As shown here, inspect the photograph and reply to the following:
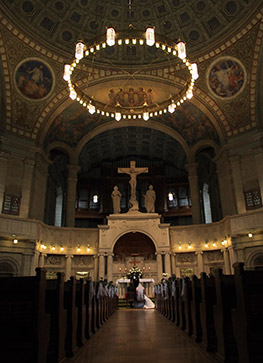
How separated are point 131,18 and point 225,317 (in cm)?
2066

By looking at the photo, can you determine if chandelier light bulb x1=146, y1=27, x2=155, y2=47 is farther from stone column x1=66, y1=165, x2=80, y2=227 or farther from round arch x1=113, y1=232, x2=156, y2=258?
round arch x1=113, y1=232, x2=156, y2=258

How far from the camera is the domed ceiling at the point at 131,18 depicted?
18100mm

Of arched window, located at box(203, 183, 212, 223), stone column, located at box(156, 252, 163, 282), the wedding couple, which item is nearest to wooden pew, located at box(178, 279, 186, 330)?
the wedding couple

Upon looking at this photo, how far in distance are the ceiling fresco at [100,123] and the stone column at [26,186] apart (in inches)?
112

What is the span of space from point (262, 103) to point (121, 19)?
432 inches

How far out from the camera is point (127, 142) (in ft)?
102

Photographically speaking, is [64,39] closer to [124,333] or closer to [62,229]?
[62,229]

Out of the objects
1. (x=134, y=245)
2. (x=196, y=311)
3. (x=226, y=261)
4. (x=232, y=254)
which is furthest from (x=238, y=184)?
(x=196, y=311)

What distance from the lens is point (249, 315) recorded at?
3.62m

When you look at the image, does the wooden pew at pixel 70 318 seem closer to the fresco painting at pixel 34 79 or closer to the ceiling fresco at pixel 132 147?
the fresco painting at pixel 34 79

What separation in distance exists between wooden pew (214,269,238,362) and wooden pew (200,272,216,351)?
0.62 m

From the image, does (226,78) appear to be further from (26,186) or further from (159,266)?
(26,186)

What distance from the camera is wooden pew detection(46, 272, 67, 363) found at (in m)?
4.25

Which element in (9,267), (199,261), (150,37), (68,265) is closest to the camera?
(150,37)
